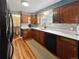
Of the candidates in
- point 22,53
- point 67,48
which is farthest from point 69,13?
point 22,53

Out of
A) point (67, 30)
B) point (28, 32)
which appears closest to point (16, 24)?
point (28, 32)

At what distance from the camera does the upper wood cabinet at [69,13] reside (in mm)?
3106

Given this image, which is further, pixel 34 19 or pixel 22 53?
pixel 34 19

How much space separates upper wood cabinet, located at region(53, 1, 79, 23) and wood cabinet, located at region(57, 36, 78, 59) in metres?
0.74

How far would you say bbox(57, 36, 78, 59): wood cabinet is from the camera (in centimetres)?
233

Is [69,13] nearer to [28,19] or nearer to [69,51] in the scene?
[69,51]

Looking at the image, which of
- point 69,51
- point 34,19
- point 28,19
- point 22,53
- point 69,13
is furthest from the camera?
point 28,19

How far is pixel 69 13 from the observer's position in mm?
3426

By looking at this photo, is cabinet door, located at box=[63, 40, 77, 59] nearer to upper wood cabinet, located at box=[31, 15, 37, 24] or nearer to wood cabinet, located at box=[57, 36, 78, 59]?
wood cabinet, located at box=[57, 36, 78, 59]

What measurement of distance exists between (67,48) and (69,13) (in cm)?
128

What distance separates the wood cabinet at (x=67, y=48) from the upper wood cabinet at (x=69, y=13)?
0.74 meters

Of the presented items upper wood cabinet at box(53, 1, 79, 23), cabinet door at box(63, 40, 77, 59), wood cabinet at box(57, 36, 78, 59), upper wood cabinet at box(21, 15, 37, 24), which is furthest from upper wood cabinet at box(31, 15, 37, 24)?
cabinet door at box(63, 40, 77, 59)

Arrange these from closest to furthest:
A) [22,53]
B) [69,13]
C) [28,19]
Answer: [69,13] < [22,53] < [28,19]

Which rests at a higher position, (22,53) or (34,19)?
(34,19)
